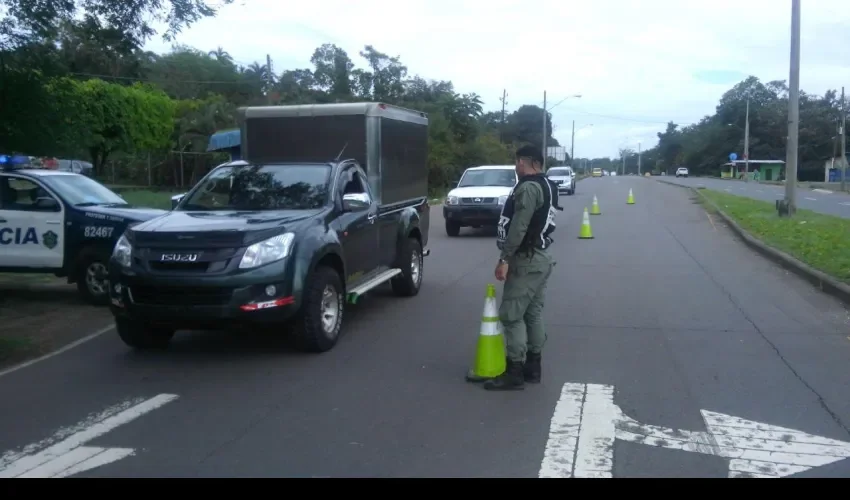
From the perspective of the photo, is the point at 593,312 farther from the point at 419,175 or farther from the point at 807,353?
the point at 419,175

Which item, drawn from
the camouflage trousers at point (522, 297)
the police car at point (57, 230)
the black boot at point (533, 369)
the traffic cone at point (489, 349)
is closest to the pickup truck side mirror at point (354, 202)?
the traffic cone at point (489, 349)

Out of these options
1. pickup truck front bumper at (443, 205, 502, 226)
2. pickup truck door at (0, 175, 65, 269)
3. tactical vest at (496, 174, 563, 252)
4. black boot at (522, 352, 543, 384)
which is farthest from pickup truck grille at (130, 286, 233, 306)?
pickup truck front bumper at (443, 205, 502, 226)

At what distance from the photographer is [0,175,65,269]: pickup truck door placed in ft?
33.5

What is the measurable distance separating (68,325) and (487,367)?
5.21 metres

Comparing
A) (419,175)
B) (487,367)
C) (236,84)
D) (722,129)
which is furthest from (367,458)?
(722,129)

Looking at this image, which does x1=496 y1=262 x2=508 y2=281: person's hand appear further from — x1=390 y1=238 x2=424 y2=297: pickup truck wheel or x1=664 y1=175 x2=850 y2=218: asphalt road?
x1=664 y1=175 x2=850 y2=218: asphalt road

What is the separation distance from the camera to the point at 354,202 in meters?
8.47

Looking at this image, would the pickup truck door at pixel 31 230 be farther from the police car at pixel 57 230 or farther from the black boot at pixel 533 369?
the black boot at pixel 533 369

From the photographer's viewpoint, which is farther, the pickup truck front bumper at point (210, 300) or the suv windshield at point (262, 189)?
the suv windshield at point (262, 189)

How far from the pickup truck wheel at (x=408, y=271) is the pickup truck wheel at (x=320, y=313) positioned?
2.68 meters

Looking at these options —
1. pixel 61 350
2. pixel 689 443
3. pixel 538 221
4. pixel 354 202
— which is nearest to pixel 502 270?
pixel 538 221

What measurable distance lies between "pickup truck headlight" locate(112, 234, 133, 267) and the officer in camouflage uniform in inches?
127

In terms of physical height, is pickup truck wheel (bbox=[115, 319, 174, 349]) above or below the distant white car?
below

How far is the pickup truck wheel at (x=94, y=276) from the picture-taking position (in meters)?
10.1
